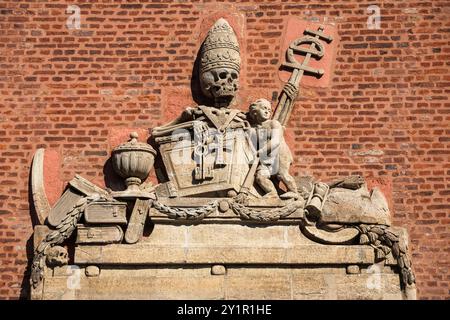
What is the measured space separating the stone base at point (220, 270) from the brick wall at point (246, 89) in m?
0.63

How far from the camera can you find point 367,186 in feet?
35.3

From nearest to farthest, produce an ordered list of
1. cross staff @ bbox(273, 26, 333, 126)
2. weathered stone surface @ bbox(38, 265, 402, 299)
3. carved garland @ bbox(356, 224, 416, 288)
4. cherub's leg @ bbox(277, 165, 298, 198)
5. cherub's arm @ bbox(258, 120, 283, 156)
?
1. weathered stone surface @ bbox(38, 265, 402, 299)
2. carved garland @ bbox(356, 224, 416, 288)
3. cherub's leg @ bbox(277, 165, 298, 198)
4. cherub's arm @ bbox(258, 120, 283, 156)
5. cross staff @ bbox(273, 26, 333, 126)

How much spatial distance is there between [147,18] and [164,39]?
29cm

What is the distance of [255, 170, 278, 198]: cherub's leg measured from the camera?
34.2 ft

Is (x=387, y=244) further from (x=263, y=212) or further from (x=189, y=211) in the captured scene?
(x=189, y=211)

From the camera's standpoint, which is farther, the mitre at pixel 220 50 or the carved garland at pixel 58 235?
the mitre at pixel 220 50

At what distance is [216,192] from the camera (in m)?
10.4

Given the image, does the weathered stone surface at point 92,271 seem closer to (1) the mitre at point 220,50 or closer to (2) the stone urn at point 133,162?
(2) the stone urn at point 133,162

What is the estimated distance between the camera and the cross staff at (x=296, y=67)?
10.9m

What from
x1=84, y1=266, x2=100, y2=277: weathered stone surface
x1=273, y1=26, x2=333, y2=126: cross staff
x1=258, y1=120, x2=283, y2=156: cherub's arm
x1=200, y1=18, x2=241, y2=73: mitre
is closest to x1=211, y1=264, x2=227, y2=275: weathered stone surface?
x1=84, y1=266, x2=100, y2=277: weathered stone surface

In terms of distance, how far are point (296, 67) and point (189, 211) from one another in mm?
1919

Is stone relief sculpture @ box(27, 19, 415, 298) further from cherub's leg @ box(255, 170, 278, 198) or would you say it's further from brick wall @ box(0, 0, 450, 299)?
brick wall @ box(0, 0, 450, 299)

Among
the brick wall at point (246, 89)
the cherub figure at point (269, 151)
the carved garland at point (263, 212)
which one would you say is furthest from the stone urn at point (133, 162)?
the cherub figure at point (269, 151)

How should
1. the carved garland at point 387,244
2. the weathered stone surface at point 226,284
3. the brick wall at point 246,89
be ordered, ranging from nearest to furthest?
the weathered stone surface at point 226,284 < the carved garland at point 387,244 < the brick wall at point 246,89
